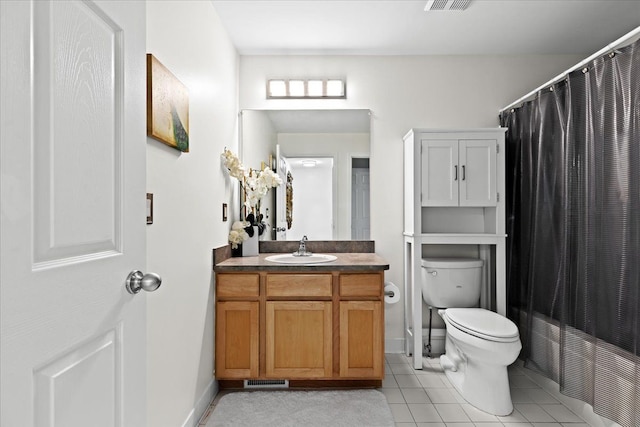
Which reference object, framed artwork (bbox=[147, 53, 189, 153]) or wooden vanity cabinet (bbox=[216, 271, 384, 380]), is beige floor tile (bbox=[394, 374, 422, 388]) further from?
framed artwork (bbox=[147, 53, 189, 153])

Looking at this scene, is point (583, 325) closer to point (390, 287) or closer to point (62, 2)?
point (390, 287)

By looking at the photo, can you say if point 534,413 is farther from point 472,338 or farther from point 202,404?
point 202,404

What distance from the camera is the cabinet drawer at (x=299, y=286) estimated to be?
8.31 feet

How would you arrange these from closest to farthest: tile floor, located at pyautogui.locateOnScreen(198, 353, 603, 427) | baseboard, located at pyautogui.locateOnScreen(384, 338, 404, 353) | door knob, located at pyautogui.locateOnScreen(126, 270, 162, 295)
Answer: door knob, located at pyautogui.locateOnScreen(126, 270, 162, 295) < tile floor, located at pyautogui.locateOnScreen(198, 353, 603, 427) < baseboard, located at pyautogui.locateOnScreen(384, 338, 404, 353)

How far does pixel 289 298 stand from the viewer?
99.8 inches

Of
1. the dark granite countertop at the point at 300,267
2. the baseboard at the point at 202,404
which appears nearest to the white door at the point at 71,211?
the baseboard at the point at 202,404

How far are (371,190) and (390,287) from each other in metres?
0.79

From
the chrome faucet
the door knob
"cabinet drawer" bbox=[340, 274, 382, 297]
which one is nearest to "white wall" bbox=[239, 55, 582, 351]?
the chrome faucet

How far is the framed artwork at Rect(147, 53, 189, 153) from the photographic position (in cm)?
151

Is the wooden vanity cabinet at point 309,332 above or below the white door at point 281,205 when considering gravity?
below

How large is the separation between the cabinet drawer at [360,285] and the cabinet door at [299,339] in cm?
14

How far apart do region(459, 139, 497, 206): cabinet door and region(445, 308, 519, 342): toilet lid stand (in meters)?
0.81

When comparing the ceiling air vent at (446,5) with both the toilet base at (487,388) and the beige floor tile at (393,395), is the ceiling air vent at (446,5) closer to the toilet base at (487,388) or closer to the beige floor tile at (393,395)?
the toilet base at (487,388)

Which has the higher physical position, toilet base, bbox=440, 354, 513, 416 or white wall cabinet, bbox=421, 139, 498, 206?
white wall cabinet, bbox=421, 139, 498, 206
